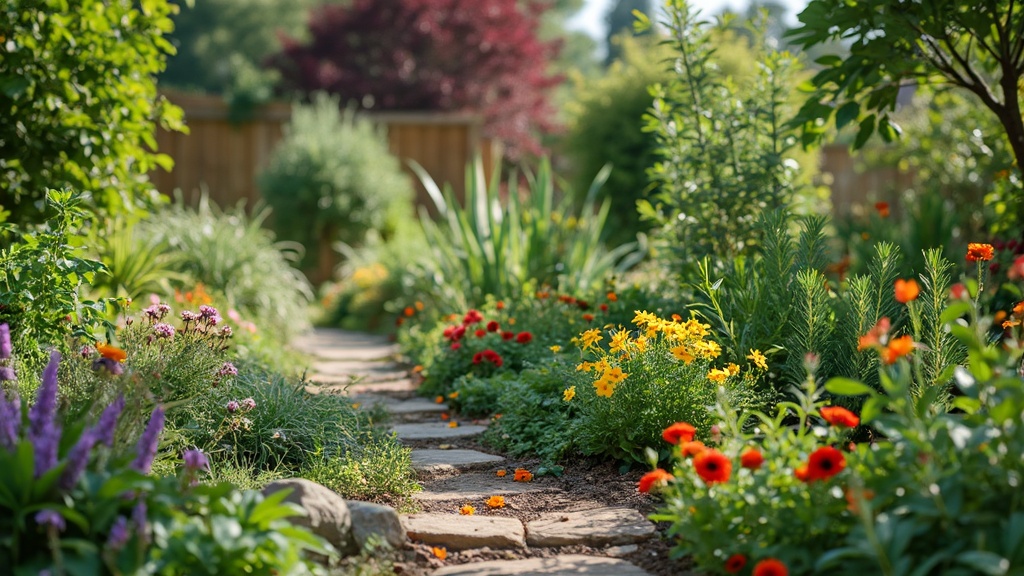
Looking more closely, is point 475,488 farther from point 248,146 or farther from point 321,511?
point 248,146

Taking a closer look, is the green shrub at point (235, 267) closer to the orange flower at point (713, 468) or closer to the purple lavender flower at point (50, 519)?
the purple lavender flower at point (50, 519)

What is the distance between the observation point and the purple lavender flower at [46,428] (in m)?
1.77

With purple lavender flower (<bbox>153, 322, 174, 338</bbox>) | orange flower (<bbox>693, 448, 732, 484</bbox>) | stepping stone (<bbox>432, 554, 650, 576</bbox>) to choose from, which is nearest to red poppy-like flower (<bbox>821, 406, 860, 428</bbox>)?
orange flower (<bbox>693, 448, 732, 484</bbox>)

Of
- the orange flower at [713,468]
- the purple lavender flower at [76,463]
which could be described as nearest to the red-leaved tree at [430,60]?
the orange flower at [713,468]

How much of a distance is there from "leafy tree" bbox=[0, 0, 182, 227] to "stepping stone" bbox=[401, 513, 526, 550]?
2.25 m

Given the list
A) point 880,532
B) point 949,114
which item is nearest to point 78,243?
point 880,532

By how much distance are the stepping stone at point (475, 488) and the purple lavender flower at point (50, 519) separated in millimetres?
1205

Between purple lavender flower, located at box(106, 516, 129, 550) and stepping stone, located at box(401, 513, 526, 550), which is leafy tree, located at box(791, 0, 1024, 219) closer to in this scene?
stepping stone, located at box(401, 513, 526, 550)

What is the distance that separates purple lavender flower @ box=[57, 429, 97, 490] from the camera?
177 centimetres

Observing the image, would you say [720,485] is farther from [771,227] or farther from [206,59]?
[206,59]

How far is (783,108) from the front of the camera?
4.45m

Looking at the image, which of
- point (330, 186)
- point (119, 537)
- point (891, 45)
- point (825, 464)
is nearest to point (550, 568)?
point (825, 464)

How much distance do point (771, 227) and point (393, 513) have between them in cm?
177

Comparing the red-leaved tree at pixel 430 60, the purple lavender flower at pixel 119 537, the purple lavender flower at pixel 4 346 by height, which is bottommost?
Result: the purple lavender flower at pixel 119 537
